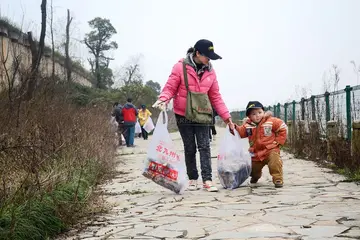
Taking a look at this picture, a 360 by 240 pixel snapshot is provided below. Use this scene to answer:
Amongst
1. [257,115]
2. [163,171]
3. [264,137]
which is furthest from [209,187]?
[257,115]

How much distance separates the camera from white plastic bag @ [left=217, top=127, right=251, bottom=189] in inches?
219

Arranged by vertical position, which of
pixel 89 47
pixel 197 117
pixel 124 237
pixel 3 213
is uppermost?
pixel 89 47

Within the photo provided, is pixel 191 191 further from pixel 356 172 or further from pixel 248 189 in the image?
pixel 356 172

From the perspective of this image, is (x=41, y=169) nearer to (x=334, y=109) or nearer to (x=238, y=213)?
(x=238, y=213)

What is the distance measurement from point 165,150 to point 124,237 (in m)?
1.96

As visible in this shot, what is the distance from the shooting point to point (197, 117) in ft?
17.5

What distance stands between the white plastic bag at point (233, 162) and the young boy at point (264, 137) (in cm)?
15

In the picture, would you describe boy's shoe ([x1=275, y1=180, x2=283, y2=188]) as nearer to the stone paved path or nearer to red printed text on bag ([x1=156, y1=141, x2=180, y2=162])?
the stone paved path

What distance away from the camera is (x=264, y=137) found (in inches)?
223

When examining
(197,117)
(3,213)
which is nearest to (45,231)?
(3,213)

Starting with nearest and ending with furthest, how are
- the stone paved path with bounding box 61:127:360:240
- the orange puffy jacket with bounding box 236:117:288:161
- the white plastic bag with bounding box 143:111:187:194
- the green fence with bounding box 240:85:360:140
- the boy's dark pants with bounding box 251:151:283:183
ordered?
1. the stone paved path with bounding box 61:127:360:240
2. the white plastic bag with bounding box 143:111:187:194
3. the boy's dark pants with bounding box 251:151:283:183
4. the orange puffy jacket with bounding box 236:117:288:161
5. the green fence with bounding box 240:85:360:140

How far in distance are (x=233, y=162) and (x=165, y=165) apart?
801 mm

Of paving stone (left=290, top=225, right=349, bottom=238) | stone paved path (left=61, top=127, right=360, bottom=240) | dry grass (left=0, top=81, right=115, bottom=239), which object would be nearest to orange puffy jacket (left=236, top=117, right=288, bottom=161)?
stone paved path (left=61, top=127, right=360, bottom=240)

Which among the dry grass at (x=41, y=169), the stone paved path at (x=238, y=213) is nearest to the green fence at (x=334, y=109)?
the stone paved path at (x=238, y=213)
